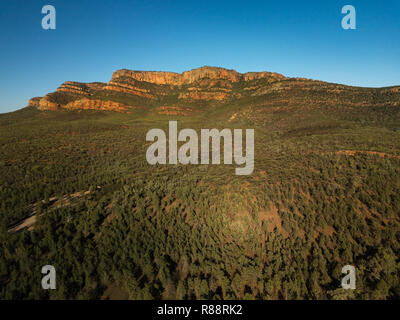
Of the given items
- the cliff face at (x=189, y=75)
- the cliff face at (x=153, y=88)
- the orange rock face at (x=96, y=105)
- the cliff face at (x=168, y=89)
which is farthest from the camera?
the cliff face at (x=189, y=75)

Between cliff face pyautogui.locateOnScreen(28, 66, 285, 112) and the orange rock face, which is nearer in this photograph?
the orange rock face

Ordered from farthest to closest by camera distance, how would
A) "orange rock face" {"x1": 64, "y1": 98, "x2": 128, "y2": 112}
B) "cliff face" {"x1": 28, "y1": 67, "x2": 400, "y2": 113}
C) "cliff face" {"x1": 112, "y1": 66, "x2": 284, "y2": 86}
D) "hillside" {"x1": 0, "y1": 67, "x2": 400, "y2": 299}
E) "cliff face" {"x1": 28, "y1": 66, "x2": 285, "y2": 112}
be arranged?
1. "cliff face" {"x1": 112, "y1": 66, "x2": 284, "y2": 86}
2. "cliff face" {"x1": 28, "y1": 66, "x2": 285, "y2": 112}
3. "cliff face" {"x1": 28, "y1": 67, "x2": 400, "y2": 113}
4. "orange rock face" {"x1": 64, "y1": 98, "x2": 128, "y2": 112}
5. "hillside" {"x1": 0, "y1": 67, "x2": 400, "y2": 299}

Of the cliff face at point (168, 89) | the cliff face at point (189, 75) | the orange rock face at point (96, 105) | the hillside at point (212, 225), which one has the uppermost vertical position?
the cliff face at point (189, 75)

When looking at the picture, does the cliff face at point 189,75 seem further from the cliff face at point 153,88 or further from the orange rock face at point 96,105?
the orange rock face at point 96,105

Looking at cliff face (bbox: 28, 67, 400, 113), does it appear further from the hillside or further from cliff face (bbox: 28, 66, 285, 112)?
the hillside

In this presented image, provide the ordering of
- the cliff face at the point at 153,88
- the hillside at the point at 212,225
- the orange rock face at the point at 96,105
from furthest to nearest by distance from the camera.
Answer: the cliff face at the point at 153,88
the orange rock face at the point at 96,105
the hillside at the point at 212,225

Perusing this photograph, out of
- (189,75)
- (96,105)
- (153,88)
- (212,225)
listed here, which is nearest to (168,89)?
(153,88)

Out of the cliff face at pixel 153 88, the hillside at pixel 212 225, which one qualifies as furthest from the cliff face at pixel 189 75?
the hillside at pixel 212 225

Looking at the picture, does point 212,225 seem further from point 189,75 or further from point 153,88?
point 189,75

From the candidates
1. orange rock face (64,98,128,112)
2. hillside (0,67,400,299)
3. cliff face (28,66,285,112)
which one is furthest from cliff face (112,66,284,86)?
hillside (0,67,400,299)
